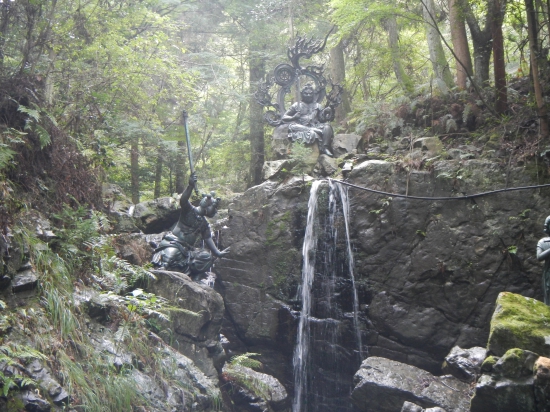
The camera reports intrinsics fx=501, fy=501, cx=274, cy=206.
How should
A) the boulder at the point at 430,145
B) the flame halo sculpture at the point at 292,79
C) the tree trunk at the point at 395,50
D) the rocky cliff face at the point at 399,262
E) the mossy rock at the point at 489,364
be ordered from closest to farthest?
the mossy rock at the point at 489,364 → the rocky cliff face at the point at 399,262 → the boulder at the point at 430,145 → the flame halo sculpture at the point at 292,79 → the tree trunk at the point at 395,50

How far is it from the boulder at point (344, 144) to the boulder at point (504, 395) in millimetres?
6787

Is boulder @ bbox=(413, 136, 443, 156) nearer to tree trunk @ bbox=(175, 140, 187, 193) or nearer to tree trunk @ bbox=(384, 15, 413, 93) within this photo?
tree trunk @ bbox=(384, 15, 413, 93)

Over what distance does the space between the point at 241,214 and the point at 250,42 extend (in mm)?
8183

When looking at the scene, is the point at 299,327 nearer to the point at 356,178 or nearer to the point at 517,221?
the point at 356,178

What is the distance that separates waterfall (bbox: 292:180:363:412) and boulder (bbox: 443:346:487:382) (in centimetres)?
227

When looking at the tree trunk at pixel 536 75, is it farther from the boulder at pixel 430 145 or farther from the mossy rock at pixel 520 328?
the mossy rock at pixel 520 328

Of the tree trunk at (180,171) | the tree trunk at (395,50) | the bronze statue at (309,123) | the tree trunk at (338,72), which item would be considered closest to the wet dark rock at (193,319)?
the bronze statue at (309,123)

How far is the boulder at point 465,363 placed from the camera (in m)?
6.77

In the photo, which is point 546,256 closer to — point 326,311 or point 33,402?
point 326,311

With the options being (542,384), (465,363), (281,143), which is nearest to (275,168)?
(281,143)

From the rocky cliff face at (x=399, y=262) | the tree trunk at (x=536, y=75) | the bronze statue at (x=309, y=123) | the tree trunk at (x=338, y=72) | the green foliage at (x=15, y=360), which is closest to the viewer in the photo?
the green foliage at (x=15, y=360)

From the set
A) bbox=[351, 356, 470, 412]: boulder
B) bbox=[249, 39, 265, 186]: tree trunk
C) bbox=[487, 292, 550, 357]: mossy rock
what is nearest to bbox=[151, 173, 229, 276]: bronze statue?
bbox=[351, 356, 470, 412]: boulder

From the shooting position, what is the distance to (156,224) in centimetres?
1134

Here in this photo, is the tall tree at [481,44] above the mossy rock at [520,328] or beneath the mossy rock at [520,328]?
above
